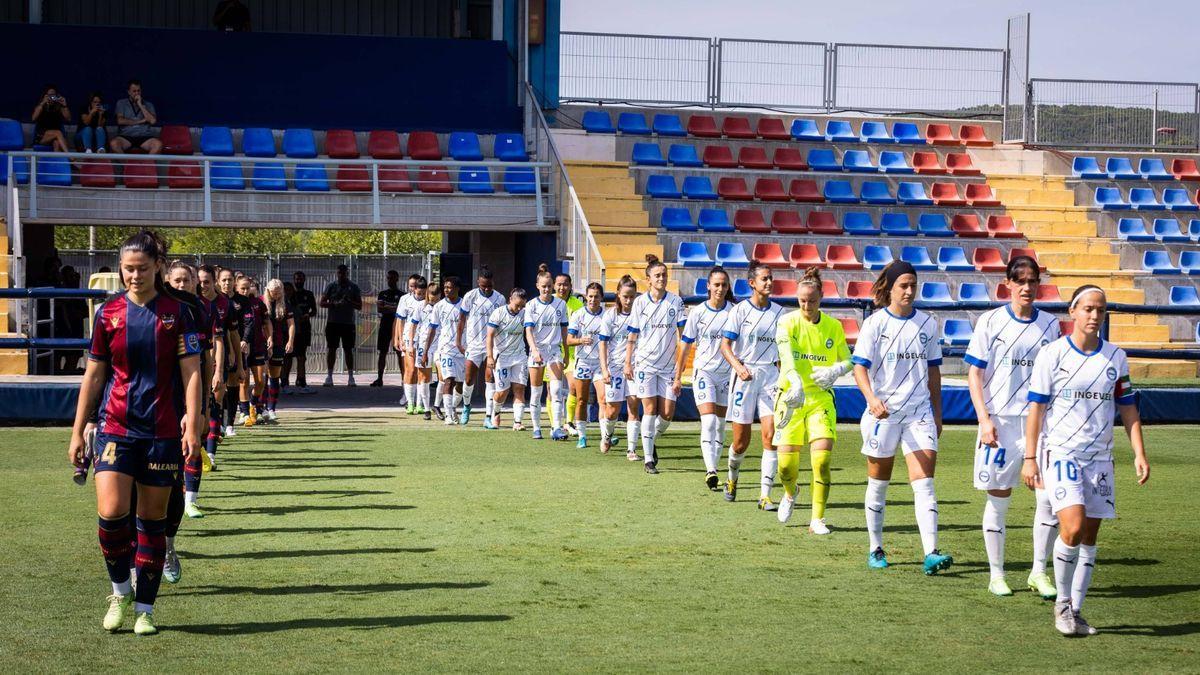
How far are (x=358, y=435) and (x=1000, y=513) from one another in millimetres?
11408

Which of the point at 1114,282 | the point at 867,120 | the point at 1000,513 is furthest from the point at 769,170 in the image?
the point at 1000,513

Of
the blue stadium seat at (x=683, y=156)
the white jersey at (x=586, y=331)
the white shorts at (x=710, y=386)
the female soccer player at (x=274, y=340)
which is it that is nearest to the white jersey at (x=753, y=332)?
the white shorts at (x=710, y=386)

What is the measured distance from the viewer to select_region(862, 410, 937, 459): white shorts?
912cm

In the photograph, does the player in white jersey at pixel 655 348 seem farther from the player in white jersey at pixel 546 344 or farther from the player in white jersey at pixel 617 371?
the player in white jersey at pixel 546 344

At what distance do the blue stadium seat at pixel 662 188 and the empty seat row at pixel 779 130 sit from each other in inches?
76.3

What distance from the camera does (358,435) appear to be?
18516mm

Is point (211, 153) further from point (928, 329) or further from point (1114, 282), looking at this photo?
point (928, 329)

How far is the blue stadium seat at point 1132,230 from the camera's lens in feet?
96.3

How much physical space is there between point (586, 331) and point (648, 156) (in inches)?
470

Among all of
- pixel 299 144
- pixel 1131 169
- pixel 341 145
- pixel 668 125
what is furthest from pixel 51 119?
pixel 1131 169

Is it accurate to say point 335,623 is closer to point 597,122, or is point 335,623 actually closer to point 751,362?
point 751,362

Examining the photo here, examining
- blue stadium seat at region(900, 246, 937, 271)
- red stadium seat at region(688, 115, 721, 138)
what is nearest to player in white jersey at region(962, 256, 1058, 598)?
blue stadium seat at region(900, 246, 937, 271)

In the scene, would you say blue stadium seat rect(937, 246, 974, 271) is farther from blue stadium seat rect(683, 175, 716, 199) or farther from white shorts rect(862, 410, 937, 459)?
white shorts rect(862, 410, 937, 459)

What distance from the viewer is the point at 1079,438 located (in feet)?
25.2
